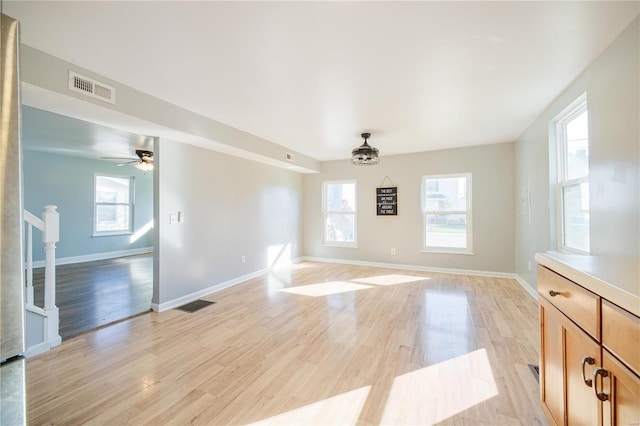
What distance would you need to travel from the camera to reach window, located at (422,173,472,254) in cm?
505

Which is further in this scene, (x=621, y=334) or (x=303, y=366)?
(x=303, y=366)

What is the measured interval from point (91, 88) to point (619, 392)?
11.8 ft

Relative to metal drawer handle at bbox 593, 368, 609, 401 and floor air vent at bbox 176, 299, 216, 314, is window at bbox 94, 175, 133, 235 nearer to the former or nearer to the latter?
floor air vent at bbox 176, 299, 216, 314

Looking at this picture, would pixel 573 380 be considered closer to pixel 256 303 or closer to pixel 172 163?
pixel 256 303

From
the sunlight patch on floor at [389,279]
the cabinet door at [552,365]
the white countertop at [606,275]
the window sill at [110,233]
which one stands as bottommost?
the sunlight patch on floor at [389,279]

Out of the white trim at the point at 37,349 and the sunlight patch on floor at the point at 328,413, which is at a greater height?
the white trim at the point at 37,349

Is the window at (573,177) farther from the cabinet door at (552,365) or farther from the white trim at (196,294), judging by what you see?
the white trim at (196,294)

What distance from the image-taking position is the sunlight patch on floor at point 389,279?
450cm

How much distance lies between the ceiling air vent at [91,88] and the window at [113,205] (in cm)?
555

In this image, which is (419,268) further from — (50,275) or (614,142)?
(50,275)

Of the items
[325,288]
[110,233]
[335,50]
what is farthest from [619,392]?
[110,233]

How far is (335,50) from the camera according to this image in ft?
6.49

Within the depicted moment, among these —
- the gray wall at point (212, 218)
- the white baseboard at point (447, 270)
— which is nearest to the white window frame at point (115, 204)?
the gray wall at point (212, 218)

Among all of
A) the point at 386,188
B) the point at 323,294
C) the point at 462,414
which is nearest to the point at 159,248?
the point at 323,294
